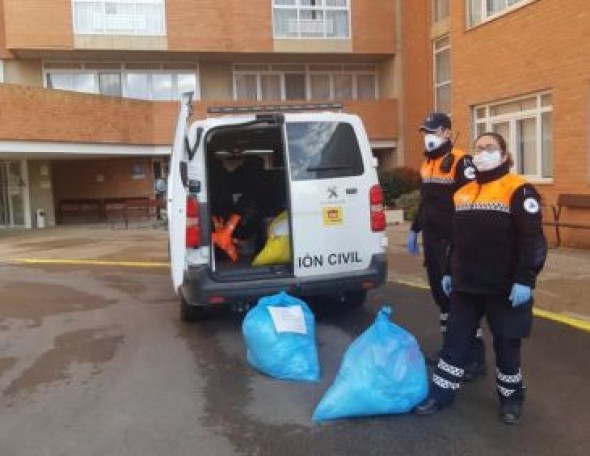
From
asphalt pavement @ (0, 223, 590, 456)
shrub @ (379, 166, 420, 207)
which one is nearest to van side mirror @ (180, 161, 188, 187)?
asphalt pavement @ (0, 223, 590, 456)

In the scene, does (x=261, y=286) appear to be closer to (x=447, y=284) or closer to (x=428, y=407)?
(x=447, y=284)

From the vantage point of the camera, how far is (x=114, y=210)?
2550 centimetres

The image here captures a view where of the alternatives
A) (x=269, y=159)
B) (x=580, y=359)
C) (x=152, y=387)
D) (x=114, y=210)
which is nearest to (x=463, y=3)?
(x=269, y=159)

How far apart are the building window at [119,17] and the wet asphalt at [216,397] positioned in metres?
17.1

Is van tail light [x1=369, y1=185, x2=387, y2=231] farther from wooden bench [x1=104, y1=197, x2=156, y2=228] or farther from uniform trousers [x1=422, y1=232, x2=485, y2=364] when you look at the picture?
wooden bench [x1=104, y1=197, x2=156, y2=228]

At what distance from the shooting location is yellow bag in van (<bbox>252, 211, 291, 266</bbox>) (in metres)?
7.43

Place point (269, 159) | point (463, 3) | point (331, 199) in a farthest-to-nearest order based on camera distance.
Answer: point (463, 3) → point (269, 159) → point (331, 199)

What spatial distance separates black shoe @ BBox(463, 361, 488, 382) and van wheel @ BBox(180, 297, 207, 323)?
3210 millimetres

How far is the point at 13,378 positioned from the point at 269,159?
410 cm

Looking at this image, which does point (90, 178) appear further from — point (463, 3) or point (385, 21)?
point (463, 3)

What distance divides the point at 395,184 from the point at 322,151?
14747 millimetres

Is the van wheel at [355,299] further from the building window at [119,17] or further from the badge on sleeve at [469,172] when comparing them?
the building window at [119,17]

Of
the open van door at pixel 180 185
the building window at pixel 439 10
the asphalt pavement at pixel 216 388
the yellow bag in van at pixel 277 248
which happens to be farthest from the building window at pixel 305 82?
the open van door at pixel 180 185

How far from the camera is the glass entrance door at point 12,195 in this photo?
82.2 ft
